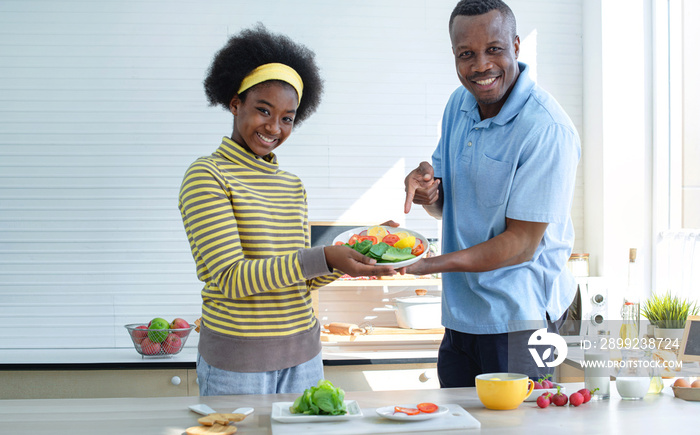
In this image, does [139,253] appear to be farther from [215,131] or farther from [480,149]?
[480,149]

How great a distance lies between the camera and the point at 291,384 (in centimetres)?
164

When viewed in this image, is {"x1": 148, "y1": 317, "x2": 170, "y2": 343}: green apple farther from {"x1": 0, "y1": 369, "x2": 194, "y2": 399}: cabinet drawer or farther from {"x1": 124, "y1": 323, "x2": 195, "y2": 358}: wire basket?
{"x1": 0, "y1": 369, "x2": 194, "y2": 399}: cabinet drawer

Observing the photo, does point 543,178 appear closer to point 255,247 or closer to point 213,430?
point 255,247

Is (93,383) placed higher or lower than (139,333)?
lower

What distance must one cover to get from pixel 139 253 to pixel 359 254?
7.48 ft

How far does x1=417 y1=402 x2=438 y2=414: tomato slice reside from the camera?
4.25 ft

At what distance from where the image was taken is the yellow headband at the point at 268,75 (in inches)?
67.6

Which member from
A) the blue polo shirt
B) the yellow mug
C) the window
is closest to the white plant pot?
the window

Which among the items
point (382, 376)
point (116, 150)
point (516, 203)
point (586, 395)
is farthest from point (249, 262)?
point (116, 150)

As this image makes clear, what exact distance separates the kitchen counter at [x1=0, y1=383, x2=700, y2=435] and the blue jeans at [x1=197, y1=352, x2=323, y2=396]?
8 cm

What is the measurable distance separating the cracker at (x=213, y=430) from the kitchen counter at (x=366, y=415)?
0.03 metres

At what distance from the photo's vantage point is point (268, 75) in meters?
1.72

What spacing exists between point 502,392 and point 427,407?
0.16 m

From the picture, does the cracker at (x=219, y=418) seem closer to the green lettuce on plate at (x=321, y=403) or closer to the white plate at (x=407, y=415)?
the green lettuce on plate at (x=321, y=403)
